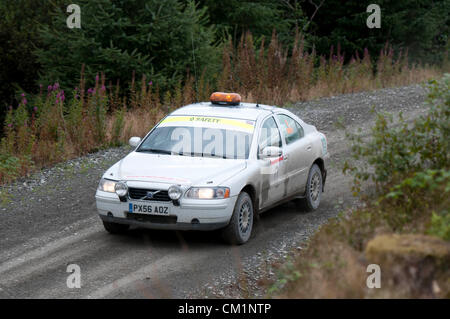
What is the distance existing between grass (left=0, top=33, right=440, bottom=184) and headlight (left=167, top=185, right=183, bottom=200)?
479cm

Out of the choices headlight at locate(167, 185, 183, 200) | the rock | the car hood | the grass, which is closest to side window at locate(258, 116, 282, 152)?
the car hood

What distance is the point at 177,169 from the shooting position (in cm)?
871

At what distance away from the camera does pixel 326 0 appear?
35281 millimetres

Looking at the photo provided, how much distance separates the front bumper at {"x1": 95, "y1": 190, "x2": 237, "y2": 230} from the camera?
834 cm

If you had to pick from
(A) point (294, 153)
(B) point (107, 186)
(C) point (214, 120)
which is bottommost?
(B) point (107, 186)

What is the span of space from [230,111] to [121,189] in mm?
2336

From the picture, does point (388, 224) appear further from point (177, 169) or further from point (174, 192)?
point (177, 169)

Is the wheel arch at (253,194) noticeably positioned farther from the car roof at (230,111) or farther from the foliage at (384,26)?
the foliage at (384,26)

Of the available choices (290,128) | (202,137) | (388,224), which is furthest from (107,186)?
(388,224)

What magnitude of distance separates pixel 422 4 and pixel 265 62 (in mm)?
19538

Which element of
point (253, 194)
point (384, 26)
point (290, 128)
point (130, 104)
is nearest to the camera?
point (253, 194)
